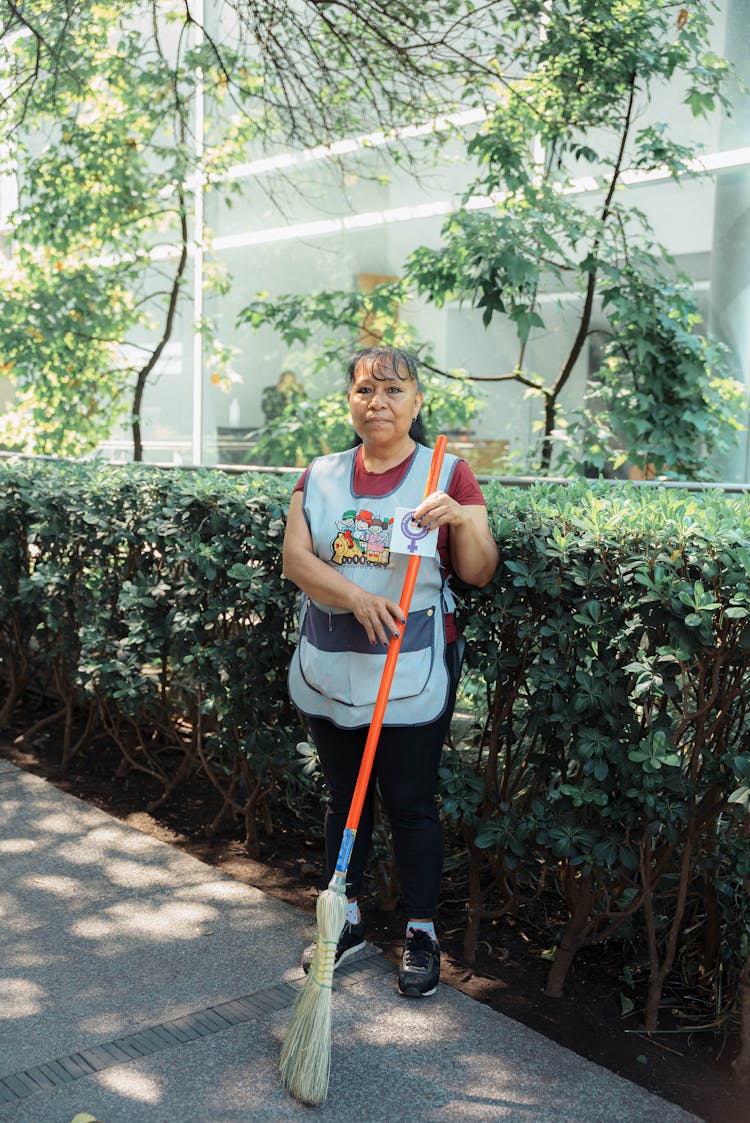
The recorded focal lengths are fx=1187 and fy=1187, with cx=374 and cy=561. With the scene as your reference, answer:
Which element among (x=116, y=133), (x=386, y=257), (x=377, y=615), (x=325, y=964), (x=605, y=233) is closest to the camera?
(x=325, y=964)

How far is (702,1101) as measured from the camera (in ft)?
9.52

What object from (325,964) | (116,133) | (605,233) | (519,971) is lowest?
(519,971)

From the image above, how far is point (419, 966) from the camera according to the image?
11.2 feet

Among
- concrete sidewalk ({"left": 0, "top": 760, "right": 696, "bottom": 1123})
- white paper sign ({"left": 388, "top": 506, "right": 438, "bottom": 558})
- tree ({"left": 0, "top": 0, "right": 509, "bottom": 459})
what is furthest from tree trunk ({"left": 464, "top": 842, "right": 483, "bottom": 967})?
tree ({"left": 0, "top": 0, "right": 509, "bottom": 459})

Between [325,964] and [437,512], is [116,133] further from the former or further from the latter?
[325,964]

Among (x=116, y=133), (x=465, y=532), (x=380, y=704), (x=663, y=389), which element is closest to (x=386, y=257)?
(x=116, y=133)

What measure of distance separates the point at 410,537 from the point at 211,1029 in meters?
1.42

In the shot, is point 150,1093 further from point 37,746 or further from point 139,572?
point 37,746

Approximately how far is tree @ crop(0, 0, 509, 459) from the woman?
3969mm

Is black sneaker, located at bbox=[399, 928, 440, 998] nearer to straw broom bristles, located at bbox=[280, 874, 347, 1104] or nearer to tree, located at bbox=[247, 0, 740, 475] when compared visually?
straw broom bristles, located at bbox=[280, 874, 347, 1104]

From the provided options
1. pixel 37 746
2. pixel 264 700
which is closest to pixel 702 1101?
pixel 264 700

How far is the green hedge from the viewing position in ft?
9.88

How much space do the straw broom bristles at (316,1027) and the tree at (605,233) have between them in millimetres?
4155

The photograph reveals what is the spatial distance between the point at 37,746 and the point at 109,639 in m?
1.10
